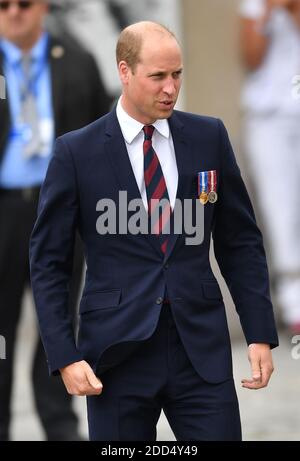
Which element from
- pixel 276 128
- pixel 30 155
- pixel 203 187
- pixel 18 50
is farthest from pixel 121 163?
pixel 276 128

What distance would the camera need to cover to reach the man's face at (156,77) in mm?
3871

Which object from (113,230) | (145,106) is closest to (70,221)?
(113,230)

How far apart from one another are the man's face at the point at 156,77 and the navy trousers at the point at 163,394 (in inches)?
23.6

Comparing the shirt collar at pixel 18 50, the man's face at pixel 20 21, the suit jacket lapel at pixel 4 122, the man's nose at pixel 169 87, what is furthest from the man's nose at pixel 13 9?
the man's nose at pixel 169 87

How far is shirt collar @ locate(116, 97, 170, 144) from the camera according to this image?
13.2ft

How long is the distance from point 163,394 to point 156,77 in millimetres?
938

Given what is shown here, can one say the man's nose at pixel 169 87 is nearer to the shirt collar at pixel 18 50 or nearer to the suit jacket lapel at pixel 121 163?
the suit jacket lapel at pixel 121 163

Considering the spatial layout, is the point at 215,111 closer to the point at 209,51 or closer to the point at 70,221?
the point at 209,51

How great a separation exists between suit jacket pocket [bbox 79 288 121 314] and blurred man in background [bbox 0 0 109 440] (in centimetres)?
216

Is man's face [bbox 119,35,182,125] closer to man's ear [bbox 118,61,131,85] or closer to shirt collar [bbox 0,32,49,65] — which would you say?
man's ear [bbox 118,61,131,85]

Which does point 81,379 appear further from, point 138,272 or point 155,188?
point 155,188

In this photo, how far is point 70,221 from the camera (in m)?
4.00

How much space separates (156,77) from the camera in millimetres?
3896
